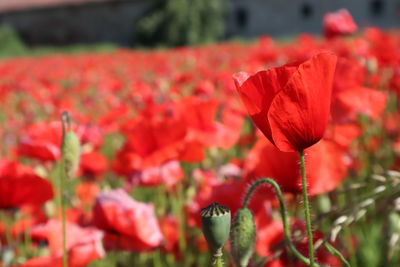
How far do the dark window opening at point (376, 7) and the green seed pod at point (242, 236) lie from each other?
23632mm

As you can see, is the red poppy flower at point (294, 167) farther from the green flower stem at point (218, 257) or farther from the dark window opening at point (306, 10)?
the dark window opening at point (306, 10)

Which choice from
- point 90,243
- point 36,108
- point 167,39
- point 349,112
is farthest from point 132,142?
point 167,39

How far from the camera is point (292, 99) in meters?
0.56

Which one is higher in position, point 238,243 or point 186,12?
point 186,12

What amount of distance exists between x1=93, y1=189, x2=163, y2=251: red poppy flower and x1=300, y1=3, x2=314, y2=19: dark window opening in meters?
23.5

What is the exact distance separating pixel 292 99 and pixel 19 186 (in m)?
0.63

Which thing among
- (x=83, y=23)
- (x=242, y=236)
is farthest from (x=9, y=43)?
(x=242, y=236)

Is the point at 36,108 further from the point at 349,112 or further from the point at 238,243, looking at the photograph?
the point at 238,243

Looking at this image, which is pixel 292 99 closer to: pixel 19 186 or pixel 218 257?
pixel 218 257

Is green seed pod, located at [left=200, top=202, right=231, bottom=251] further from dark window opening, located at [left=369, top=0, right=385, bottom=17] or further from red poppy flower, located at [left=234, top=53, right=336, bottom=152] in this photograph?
dark window opening, located at [left=369, top=0, right=385, bottom=17]

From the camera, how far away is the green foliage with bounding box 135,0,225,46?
64.1 ft

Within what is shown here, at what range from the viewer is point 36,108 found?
3.43m

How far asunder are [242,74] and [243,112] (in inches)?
45.6

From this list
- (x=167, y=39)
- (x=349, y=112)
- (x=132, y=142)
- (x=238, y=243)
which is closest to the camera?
(x=238, y=243)
